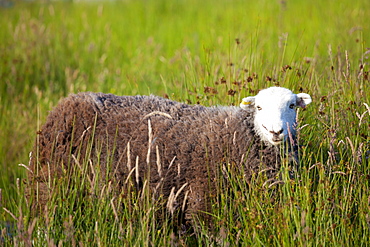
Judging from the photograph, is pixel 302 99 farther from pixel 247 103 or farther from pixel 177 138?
pixel 177 138

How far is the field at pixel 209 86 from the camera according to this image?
333cm

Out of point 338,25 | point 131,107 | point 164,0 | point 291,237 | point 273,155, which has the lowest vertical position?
point 291,237

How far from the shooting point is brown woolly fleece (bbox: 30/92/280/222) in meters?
4.03

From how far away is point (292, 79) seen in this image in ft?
16.6

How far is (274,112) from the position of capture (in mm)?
3830

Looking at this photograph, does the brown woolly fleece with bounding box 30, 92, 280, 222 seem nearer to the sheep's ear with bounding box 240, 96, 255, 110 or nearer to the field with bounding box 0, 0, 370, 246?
the sheep's ear with bounding box 240, 96, 255, 110

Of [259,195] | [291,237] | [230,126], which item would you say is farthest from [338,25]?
[291,237]

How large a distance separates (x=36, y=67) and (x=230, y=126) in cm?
596

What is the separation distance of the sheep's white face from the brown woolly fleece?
0.16 metres

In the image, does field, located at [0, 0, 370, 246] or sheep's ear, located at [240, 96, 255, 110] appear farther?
sheep's ear, located at [240, 96, 255, 110]

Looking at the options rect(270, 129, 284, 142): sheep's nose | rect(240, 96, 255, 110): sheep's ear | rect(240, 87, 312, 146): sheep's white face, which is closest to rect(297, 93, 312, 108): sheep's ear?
rect(240, 87, 312, 146): sheep's white face

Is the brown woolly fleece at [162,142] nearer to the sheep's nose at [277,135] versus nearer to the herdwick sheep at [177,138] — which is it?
the herdwick sheep at [177,138]

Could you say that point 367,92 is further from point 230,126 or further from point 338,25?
point 338,25

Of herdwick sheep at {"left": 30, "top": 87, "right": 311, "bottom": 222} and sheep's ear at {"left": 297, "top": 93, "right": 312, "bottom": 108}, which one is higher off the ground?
sheep's ear at {"left": 297, "top": 93, "right": 312, "bottom": 108}
